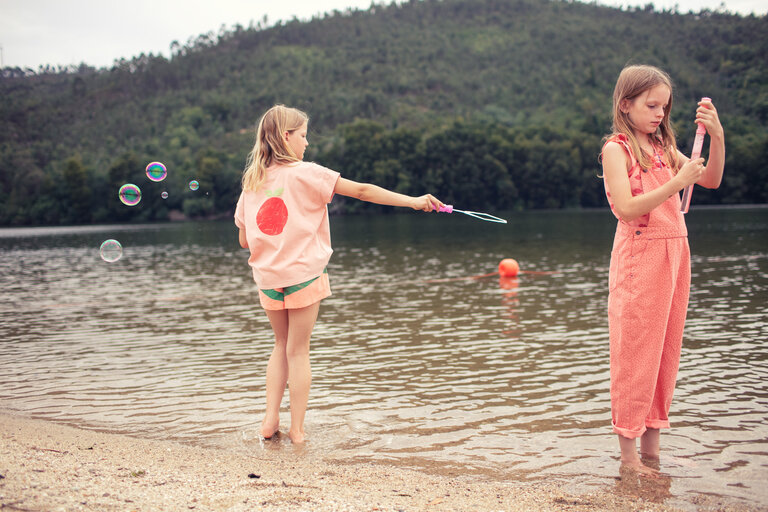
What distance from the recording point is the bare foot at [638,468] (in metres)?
4.80

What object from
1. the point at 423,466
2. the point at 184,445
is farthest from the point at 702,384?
the point at 184,445

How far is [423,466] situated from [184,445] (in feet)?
6.32

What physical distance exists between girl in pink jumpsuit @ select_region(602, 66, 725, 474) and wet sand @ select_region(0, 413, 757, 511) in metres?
0.72

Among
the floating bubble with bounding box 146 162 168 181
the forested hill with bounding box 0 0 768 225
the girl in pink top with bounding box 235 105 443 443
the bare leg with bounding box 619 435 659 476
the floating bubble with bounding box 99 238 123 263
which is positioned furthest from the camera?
the forested hill with bounding box 0 0 768 225

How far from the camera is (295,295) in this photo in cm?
536

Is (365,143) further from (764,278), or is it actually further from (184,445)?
(184,445)

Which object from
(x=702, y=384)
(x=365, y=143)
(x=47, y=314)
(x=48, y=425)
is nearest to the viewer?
(x=48, y=425)

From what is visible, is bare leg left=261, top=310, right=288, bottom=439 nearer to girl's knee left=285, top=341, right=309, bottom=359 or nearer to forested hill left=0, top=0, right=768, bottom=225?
girl's knee left=285, top=341, right=309, bottom=359

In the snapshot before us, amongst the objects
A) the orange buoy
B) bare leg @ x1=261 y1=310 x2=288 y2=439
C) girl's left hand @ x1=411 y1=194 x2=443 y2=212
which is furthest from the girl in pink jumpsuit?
the orange buoy

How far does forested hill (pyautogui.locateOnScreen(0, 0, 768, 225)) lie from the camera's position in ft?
316

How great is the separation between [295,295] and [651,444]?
9.16 feet

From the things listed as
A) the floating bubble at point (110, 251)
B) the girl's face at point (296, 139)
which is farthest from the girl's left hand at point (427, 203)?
the floating bubble at point (110, 251)

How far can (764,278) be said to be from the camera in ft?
54.2

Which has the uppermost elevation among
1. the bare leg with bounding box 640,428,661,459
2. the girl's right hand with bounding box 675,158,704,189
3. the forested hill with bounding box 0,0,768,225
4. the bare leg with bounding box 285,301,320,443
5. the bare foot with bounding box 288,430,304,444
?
the forested hill with bounding box 0,0,768,225
